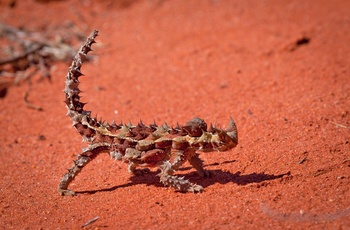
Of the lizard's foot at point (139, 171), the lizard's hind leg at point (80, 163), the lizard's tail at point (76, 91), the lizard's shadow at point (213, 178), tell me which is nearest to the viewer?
the lizard's shadow at point (213, 178)

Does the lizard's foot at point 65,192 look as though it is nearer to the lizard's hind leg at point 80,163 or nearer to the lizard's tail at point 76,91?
the lizard's hind leg at point 80,163

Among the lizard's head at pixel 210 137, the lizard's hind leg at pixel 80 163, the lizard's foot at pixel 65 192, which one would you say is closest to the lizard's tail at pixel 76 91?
the lizard's hind leg at pixel 80 163

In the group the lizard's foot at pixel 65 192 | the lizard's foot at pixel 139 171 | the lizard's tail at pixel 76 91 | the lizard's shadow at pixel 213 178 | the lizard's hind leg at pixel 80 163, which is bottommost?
the lizard's shadow at pixel 213 178

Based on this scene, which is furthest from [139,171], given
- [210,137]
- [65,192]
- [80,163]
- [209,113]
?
[209,113]

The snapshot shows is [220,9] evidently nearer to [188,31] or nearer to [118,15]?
[188,31]

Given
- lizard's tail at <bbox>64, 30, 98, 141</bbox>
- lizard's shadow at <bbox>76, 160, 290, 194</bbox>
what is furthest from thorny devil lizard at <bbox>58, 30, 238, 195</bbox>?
lizard's shadow at <bbox>76, 160, 290, 194</bbox>

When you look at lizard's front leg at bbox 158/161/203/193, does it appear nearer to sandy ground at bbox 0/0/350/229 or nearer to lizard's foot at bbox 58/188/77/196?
sandy ground at bbox 0/0/350/229

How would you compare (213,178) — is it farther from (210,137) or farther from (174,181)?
(210,137)
